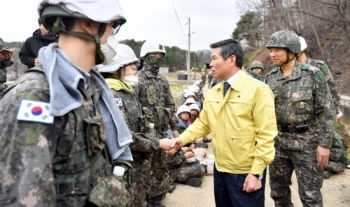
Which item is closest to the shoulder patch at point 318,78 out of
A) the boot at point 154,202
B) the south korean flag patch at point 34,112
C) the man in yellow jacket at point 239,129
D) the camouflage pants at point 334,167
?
the man in yellow jacket at point 239,129

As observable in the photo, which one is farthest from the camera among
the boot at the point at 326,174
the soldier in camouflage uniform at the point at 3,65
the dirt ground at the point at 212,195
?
the boot at the point at 326,174

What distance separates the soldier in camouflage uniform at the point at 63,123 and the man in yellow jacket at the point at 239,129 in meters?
1.40

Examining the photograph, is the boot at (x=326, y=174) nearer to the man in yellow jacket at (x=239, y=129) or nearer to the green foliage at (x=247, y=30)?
the man in yellow jacket at (x=239, y=129)

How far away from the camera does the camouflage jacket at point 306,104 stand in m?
3.67

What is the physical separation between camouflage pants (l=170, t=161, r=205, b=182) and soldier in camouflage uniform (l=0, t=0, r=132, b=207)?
4.00 metres

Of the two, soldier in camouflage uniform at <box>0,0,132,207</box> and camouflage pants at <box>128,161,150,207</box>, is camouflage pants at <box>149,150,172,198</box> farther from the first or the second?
soldier in camouflage uniform at <box>0,0,132,207</box>

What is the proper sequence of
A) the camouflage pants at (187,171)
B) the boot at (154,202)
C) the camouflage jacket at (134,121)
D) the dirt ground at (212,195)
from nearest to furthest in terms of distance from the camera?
1. the camouflage jacket at (134,121)
2. the boot at (154,202)
3. the dirt ground at (212,195)
4. the camouflage pants at (187,171)

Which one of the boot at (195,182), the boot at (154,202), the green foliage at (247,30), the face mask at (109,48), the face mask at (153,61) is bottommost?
the boot at (195,182)

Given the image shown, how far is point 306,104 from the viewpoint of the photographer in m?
3.74

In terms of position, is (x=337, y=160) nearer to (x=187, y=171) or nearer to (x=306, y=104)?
(x=187, y=171)

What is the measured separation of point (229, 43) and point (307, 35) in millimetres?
31076

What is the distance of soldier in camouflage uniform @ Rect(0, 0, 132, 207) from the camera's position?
51.8 inches

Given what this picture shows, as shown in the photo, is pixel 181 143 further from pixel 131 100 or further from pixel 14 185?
pixel 14 185

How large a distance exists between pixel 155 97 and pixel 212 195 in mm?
1947
